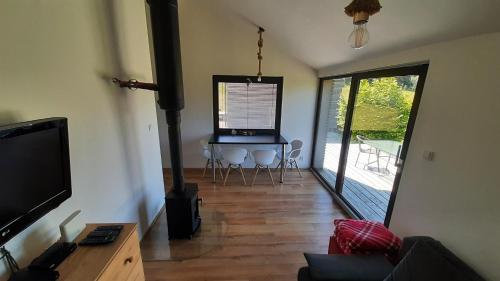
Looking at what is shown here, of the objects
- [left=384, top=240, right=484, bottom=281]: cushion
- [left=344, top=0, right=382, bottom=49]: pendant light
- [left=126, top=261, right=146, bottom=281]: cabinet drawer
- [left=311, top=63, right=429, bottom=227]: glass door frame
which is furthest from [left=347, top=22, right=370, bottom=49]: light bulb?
[left=126, top=261, right=146, bottom=281]: cabinet drawer

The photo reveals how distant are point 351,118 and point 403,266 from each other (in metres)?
2.05

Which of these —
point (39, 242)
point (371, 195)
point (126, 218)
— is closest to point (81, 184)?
Result: point (39, 242)

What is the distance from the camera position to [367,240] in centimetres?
159

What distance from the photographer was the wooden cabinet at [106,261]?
3.27ft

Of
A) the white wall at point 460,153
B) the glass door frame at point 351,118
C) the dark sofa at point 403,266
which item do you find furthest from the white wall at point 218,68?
the dark sofa at point 403,266

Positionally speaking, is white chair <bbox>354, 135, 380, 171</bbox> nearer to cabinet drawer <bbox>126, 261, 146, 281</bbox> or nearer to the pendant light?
the pendant light

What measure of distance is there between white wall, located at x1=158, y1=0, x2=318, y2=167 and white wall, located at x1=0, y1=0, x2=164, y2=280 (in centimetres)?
151

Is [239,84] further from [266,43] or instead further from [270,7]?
[270,7]

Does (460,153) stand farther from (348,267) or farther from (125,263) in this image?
(125,263)

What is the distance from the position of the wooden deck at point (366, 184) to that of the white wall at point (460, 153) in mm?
542

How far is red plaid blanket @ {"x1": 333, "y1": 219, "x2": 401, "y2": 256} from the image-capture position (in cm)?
158

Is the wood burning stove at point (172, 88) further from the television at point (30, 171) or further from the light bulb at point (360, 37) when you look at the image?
the light bulb at point (360, 37)

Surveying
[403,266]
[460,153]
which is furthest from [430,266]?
[460,153]

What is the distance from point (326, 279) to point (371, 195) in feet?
6.28
